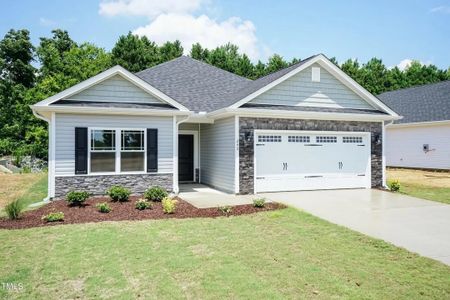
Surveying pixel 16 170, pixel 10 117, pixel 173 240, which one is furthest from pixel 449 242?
pixel 10 117

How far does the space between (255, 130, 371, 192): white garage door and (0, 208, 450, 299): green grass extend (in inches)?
220

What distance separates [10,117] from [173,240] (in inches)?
1336

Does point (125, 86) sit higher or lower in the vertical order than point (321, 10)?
lower

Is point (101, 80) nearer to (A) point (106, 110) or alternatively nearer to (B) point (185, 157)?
(A) point (106, 110)

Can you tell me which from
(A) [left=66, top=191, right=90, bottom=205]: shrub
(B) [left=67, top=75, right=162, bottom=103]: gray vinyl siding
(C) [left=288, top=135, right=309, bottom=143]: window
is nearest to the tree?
(B) [left=67, top=75, right=162, bottom=103]: gray vinyl siding

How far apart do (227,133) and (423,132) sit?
655 inches

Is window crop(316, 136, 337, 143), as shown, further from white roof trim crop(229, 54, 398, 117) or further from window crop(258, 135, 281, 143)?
white roof trim crop(229, 54, 398, 117)

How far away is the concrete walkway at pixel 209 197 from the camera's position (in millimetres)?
11633

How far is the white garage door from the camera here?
46.0ft

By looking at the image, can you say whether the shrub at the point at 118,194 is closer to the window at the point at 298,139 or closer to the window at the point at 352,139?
the window at the point at 298,139

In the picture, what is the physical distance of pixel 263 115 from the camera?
45.0 ft

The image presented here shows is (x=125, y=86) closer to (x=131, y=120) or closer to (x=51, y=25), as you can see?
(x=131, y=120)

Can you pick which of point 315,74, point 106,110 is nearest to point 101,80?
point 106,110

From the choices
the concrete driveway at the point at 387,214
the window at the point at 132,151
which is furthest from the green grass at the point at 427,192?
the window at the point at 132,151
